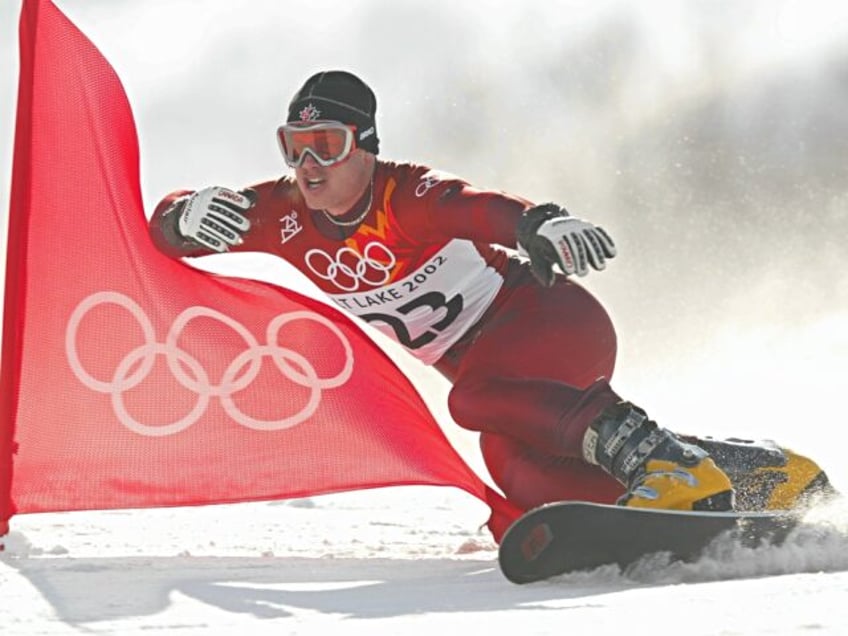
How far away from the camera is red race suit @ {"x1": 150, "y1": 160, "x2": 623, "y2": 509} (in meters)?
4.59

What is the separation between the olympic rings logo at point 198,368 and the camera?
17.9 ft

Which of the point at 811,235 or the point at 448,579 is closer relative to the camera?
the point at 448,579

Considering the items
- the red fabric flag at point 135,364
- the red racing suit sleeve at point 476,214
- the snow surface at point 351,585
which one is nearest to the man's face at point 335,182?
the red racing suit sleeve at point 476,214

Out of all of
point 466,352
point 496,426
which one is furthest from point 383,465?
point 496,426

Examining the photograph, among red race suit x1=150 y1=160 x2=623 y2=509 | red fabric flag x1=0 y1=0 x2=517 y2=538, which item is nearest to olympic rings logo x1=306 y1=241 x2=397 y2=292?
red race suit x1=150 y1=160 x2=623 y2=509

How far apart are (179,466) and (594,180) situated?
27.6 feet

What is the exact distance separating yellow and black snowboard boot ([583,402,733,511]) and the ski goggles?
1.29 meters

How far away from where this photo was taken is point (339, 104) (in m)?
5.03

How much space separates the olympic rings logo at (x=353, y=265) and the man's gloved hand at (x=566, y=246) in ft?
2.60

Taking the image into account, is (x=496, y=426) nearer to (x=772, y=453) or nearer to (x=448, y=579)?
(x=448, y=579)

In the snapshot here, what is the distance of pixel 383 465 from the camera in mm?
5637

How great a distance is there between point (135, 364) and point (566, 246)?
6.64ft

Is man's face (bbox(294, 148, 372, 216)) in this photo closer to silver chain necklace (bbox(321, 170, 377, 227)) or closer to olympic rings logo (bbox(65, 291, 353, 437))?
silver chain necklace (bbox(321, 170, 377, 227))

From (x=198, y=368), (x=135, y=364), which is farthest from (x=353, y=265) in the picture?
(x=135, y=364)
